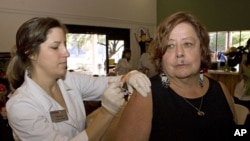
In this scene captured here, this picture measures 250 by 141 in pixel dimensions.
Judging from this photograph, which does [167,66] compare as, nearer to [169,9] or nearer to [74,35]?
[74,35]

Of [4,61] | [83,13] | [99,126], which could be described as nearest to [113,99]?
[99,126]

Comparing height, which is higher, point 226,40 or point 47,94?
point 226,40

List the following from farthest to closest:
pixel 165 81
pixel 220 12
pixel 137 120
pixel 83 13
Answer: pixel 220 12
pixel 83 13
pixel 165 81
pixel 137 120

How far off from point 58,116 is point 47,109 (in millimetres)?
62

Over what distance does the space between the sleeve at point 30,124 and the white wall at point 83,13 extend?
3.39 metres

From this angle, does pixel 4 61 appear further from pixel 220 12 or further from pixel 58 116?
pixel 220 12

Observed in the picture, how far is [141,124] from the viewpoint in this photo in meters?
Answer: 1.08

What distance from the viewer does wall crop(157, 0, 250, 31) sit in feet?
19.2

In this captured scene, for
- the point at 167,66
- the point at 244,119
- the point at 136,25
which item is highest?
the point at 136,25

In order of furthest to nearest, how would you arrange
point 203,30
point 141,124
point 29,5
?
point 29,5, point 203,30, point 141,124

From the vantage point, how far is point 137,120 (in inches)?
42.8

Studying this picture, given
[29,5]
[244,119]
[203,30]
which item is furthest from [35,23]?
[29,5]

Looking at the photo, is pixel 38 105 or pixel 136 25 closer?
pixel 38 105

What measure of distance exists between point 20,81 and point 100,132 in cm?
54
